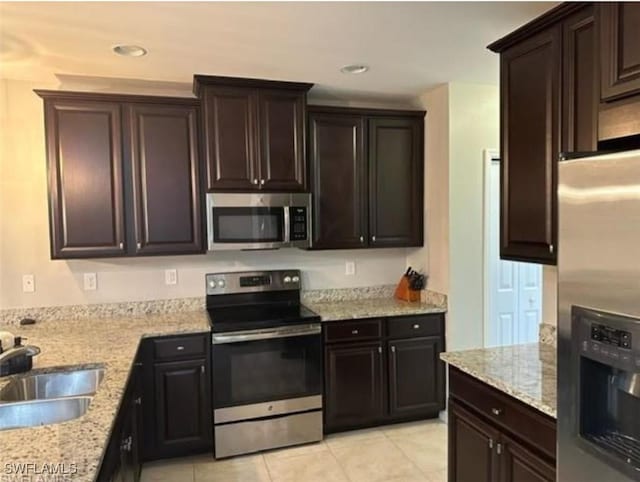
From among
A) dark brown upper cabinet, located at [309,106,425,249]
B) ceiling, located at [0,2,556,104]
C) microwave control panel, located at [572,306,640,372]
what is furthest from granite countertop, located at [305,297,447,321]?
microwave control panel, located at [572,306,640,372]

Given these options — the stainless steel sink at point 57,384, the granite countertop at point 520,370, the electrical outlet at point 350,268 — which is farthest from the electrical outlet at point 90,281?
the granite countertop at point 520,370

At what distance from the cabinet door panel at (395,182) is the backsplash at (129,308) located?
0.55m

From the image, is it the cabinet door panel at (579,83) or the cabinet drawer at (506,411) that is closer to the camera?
the cabinet drawer at (506,411)

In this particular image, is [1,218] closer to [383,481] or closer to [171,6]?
[171,6]

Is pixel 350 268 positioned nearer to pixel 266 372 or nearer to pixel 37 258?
pixel 266 372

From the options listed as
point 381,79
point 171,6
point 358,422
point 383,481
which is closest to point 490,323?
point 358,422

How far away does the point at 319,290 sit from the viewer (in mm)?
3865

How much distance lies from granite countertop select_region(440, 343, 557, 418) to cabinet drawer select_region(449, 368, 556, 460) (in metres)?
0.04

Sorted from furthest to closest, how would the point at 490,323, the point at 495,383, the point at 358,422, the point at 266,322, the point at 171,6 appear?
the point at 490,323, the point at 358,422, the point at 266,322, the point at 171,6, the point at 495,383

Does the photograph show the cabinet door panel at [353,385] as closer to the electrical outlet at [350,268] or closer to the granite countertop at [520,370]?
the electrical outlet at [350,268]

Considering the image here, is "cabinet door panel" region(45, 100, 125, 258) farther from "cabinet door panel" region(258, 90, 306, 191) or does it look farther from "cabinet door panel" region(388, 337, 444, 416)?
"cabinet door panel" region(388, 337, 444, 416)

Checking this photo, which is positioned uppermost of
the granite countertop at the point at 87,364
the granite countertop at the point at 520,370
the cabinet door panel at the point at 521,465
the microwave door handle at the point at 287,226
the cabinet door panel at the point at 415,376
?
the microwave door handle at the point at 287,226

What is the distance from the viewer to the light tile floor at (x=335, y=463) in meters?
2.89

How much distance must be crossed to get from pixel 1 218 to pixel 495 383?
10.8 feet
